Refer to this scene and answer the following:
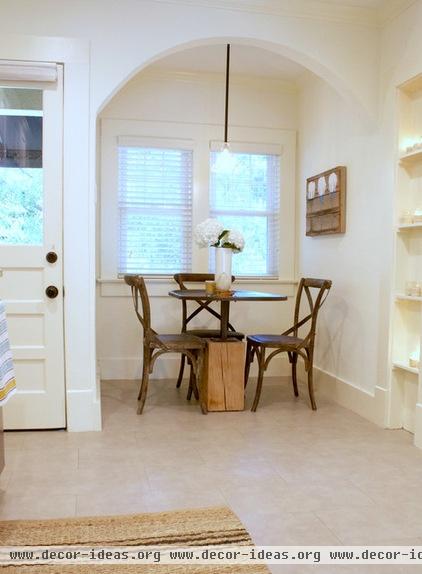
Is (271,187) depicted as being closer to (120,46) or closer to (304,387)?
(304,387)

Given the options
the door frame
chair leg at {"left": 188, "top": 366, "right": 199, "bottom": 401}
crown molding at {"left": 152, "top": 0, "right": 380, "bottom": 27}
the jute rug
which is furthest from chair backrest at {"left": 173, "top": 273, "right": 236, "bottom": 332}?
the jute rug

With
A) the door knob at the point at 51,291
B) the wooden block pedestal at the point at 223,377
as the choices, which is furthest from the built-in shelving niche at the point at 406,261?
the door knob at the point at 51,291

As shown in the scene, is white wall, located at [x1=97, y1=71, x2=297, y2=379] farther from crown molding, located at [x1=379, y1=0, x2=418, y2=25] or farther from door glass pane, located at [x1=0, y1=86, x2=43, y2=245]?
crown molding, located at [x1=379, y1=0, x2=418, y2=25]

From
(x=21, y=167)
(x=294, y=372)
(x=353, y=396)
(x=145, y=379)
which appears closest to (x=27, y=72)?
(x=21, y=167)

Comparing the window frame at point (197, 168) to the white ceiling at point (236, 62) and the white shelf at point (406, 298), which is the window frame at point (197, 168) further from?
the white shelf at point (406, 298)

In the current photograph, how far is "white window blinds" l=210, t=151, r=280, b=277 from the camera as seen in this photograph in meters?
5.00

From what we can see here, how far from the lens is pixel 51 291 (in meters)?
3.30

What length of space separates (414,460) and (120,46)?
297 cm

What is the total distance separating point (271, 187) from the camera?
510 centimetres

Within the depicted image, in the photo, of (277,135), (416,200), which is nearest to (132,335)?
(277,135)

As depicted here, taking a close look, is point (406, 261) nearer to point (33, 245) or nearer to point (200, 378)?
point (200, 378)

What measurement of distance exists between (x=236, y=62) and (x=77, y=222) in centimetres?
222

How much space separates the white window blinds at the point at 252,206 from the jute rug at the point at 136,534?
10.1ft

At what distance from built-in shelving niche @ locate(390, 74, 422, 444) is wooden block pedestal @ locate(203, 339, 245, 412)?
1055 mm
